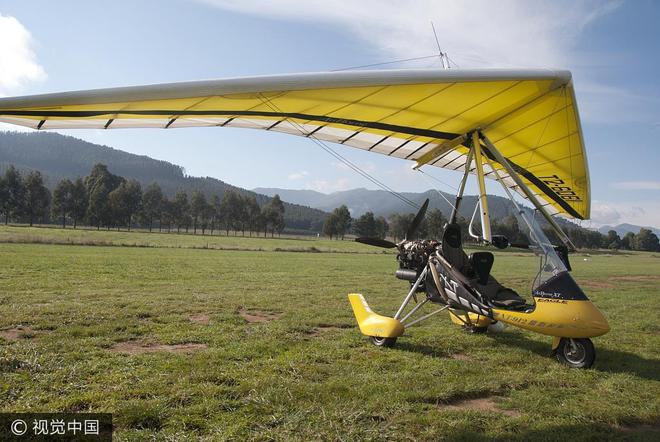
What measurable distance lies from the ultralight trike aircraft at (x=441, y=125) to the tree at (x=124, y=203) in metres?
90.4

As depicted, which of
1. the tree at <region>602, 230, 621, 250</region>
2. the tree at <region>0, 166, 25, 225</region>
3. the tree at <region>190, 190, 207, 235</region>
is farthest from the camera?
the tree at <region>602, 230, 621, 250</region>

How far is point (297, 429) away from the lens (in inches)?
136

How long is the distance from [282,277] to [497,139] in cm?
1074

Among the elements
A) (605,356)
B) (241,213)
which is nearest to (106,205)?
(241,213)

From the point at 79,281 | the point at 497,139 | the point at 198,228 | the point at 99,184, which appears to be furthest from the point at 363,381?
the point at 198,228

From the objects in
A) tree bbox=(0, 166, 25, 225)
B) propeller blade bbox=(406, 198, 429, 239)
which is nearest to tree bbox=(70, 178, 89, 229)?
tree bbox=(0, 166, 25, 225)

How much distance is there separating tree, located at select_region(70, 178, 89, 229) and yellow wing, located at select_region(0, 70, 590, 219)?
97.7 metres

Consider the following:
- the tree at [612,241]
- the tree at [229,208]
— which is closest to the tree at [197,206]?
the tree at [229,208]

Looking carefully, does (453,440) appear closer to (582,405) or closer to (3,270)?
(582,405)

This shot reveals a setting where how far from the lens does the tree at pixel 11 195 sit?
80.8 m

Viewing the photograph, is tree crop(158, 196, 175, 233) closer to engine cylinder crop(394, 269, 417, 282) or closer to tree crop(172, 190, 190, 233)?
tree crop(172, 190, 190, 233)

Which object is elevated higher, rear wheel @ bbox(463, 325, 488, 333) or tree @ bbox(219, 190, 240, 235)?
tree @ bbox(219, 190, 240, 235)

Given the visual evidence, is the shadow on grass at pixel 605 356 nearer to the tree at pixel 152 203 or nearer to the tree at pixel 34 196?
the tree at pixel 34 196

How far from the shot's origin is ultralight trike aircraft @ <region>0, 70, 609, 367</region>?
412 cm
